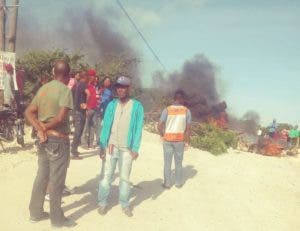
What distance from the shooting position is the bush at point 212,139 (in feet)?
48.6

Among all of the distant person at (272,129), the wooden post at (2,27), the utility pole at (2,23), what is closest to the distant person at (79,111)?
the wooden post at (2,27)

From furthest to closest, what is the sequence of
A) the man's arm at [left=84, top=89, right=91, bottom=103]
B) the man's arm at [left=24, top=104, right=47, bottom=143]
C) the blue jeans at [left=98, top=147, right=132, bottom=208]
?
the man's arm at [left=84, top=89, right=91, bottom=103], the blue jeans at [left=98, top=147, right=132, bottom=208], the man's arm at [left=24, top=104, right=47, bottom=143]

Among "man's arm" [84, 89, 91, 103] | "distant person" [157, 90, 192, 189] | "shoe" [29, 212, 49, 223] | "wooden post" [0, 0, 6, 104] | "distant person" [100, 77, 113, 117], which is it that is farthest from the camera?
"wooden post" [0, 0, 6, 104]

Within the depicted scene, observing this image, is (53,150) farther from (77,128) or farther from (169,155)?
(77,128)

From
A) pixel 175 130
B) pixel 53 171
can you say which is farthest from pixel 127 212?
pixel 175 130

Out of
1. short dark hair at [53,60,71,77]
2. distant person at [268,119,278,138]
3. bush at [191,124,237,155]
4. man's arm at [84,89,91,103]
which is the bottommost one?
distant person at [268,119,278,138]

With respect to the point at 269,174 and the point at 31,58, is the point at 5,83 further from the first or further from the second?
the point at 269,174

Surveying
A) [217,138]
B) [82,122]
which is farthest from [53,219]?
[217,138]

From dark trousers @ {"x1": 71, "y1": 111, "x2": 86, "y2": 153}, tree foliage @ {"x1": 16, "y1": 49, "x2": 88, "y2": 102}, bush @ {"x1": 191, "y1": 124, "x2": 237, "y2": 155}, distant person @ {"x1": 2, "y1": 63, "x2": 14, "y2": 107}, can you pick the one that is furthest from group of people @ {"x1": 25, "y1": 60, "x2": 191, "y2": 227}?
tree foliage @ {"x1": 16, "y1": 49, "x2": 88, "y2": 102}

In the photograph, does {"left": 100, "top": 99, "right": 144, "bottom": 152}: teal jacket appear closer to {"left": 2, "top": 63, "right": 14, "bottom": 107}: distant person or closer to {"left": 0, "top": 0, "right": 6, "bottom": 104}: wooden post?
{"left": 2, "top": 63, "right": 14, "bottom": 107}: distant person

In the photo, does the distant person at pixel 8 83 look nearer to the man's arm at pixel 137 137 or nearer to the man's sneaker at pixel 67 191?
the man's sneaker at pixel 67 191

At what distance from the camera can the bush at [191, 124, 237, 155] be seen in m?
14.8

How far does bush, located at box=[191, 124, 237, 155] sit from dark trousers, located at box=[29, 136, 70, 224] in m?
8.97

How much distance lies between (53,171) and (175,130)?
3322 millimetres
